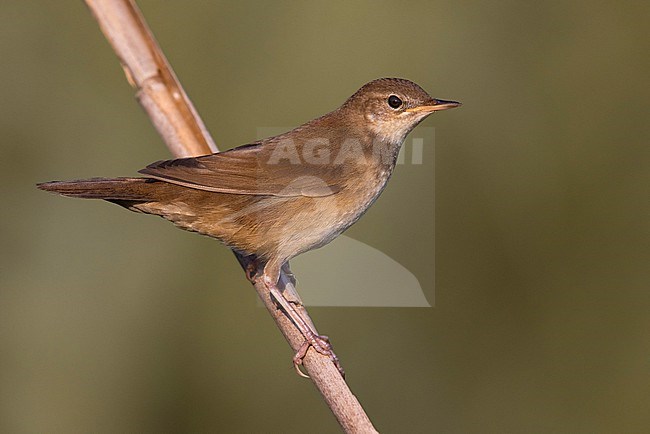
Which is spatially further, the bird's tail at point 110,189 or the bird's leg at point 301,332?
the bird's leg at point 301,332

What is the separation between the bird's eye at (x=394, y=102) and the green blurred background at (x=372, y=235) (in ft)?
2.40

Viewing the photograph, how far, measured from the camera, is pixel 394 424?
12.8 ft

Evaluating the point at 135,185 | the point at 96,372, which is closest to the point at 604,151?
the point at 135,185

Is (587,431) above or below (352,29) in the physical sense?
below

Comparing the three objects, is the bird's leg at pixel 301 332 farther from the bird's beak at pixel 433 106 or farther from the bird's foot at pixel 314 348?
the bird's beak at pixel 433 106

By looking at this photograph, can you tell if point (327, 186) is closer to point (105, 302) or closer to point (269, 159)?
point (269, 159)

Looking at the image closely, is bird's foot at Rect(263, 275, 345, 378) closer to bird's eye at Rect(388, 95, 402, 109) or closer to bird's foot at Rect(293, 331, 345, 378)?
bird's foot at Rect(293, 331, 345, 378)

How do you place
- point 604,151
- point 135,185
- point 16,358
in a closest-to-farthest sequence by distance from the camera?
point 135,185
point 16,358
point 604,151

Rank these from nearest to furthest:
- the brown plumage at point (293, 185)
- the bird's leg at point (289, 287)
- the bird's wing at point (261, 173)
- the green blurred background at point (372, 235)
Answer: the bird's wing at point (261, 173)
the brown plumage at point (293, 185)
the bird's leg at point (289, 287)
the green blurred background at point (372, 235)

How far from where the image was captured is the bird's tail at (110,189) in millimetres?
2990

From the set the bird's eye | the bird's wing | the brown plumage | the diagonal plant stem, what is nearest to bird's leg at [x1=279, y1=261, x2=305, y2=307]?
the diagonal plant stem

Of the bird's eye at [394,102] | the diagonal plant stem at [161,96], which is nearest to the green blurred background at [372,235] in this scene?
the diagonal plant stem at [161,96]

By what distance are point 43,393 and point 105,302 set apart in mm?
451

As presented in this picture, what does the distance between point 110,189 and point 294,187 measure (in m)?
0.63
